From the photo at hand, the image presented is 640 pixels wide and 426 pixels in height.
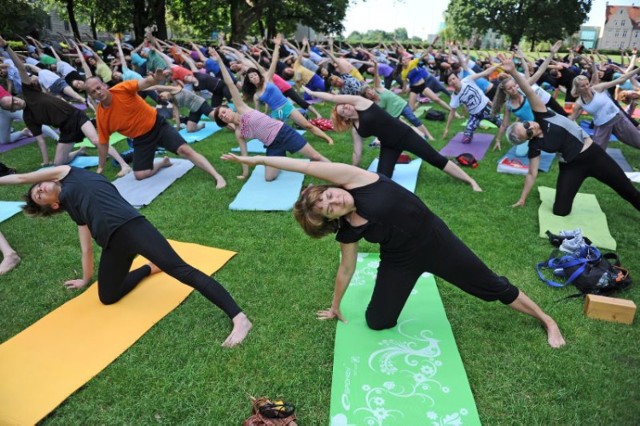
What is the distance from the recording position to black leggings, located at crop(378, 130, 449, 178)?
5.75 metres

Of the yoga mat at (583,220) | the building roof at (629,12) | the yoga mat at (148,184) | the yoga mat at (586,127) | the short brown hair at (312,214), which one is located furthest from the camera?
the building roof at (629,12)

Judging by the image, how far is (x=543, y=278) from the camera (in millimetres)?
3988

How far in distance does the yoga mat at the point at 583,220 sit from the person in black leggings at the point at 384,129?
965mm

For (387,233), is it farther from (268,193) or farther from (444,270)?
(268,193)

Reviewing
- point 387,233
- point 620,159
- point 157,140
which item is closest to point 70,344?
point 387,233

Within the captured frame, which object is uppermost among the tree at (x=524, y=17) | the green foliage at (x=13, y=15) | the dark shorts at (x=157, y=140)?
the tree at (x=524, y=17)

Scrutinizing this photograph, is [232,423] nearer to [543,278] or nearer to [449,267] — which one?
[449,267]

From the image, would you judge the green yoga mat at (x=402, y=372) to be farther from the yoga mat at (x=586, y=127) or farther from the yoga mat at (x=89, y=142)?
the yoga mat at (x=586, y=127)

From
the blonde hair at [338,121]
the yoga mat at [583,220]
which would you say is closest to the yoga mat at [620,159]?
the yoga mat at [583,220]

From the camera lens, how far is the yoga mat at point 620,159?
277 inches

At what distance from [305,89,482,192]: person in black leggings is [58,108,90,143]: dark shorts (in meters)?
3.85

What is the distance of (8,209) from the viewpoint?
564 centimetres

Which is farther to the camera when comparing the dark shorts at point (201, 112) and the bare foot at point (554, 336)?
the dark shorts at point (201, 112)

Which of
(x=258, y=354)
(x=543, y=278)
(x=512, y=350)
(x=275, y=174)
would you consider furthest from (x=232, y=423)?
(x=275, y=174)
